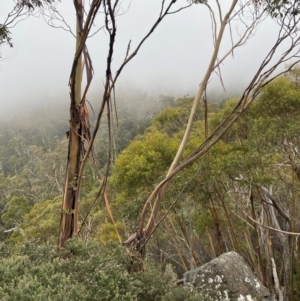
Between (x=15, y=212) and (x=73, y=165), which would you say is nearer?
(x=73, y=165)

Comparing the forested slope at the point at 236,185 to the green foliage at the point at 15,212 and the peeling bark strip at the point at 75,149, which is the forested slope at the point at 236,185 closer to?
the peeling bark strip at the point at 75,149

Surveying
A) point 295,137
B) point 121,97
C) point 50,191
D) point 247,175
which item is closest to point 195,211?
point 247,175

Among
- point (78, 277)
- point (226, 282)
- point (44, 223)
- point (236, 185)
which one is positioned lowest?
point (44, 223)

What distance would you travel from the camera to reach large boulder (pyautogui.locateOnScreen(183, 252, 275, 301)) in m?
4.20

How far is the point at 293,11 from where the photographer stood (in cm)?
358

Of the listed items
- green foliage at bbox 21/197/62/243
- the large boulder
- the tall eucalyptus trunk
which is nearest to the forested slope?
green foliage at bbox 21/197/62/243

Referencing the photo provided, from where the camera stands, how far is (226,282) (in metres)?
4.32

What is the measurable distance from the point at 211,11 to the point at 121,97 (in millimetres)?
56419

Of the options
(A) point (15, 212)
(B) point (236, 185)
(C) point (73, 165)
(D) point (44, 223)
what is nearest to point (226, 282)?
(C) point (73, 165)

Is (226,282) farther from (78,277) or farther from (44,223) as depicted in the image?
(44,223)

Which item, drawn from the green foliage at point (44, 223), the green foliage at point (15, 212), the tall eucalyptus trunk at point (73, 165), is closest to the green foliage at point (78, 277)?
the tall eucalyptus trunk at point (73, 165)

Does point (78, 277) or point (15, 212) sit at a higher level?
point (78, 277)

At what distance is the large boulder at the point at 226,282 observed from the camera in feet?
13.8

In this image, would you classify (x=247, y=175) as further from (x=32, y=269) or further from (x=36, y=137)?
(x=36, y=137)
